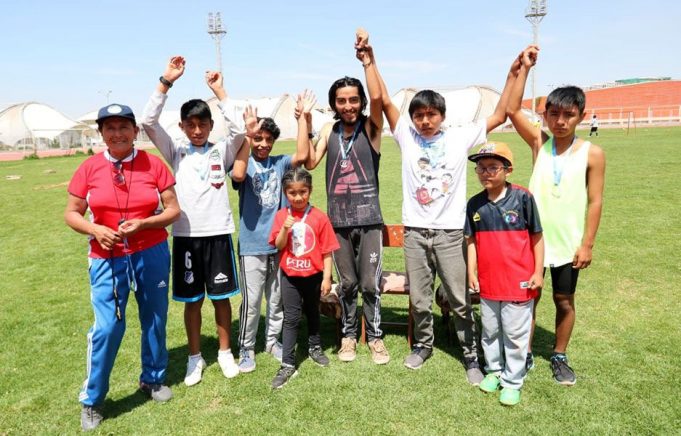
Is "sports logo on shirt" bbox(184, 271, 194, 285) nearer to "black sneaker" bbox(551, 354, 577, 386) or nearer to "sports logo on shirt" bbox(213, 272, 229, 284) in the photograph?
"sports logo on shirt" bbox(213, 272, 229, 284)

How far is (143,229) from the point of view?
303 cm

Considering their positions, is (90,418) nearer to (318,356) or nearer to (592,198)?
(318,356)

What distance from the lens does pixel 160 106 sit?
3330 mm

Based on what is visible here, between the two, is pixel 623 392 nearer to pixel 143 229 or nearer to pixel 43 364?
pixel 143 229

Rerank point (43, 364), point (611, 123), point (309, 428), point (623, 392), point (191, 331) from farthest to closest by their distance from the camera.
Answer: point (611, 123) → point (43, 364) → point (191, 331) → point (623, 392) → point (309, 428)

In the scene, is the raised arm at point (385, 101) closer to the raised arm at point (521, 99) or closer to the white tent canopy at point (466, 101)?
the raised arm at point (521, 99)

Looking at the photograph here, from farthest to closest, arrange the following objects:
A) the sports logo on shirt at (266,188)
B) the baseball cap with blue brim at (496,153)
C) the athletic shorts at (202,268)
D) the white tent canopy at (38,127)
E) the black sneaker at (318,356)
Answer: the white tent canopy at (38,127) → the black sneaker at (318,356) → the sports logo on shirt at (266,188) → the athletic shorts at (202,268) → the baseball cap with blue brim at (496,153)

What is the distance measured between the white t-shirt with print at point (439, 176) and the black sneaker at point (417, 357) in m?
1.09

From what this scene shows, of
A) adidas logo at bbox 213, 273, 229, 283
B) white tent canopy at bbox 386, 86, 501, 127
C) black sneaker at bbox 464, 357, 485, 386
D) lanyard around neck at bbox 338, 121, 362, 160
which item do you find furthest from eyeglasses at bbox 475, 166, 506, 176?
white tent canopy at bbox 386, 86, 501, 127

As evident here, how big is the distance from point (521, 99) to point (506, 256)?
1160mm

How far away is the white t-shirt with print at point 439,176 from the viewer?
3.50 metres

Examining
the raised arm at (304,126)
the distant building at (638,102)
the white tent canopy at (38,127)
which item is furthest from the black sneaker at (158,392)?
the white tent canopy at (38,127)

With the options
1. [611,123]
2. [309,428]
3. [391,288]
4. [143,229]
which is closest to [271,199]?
[143,229]

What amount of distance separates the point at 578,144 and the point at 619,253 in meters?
3.97
